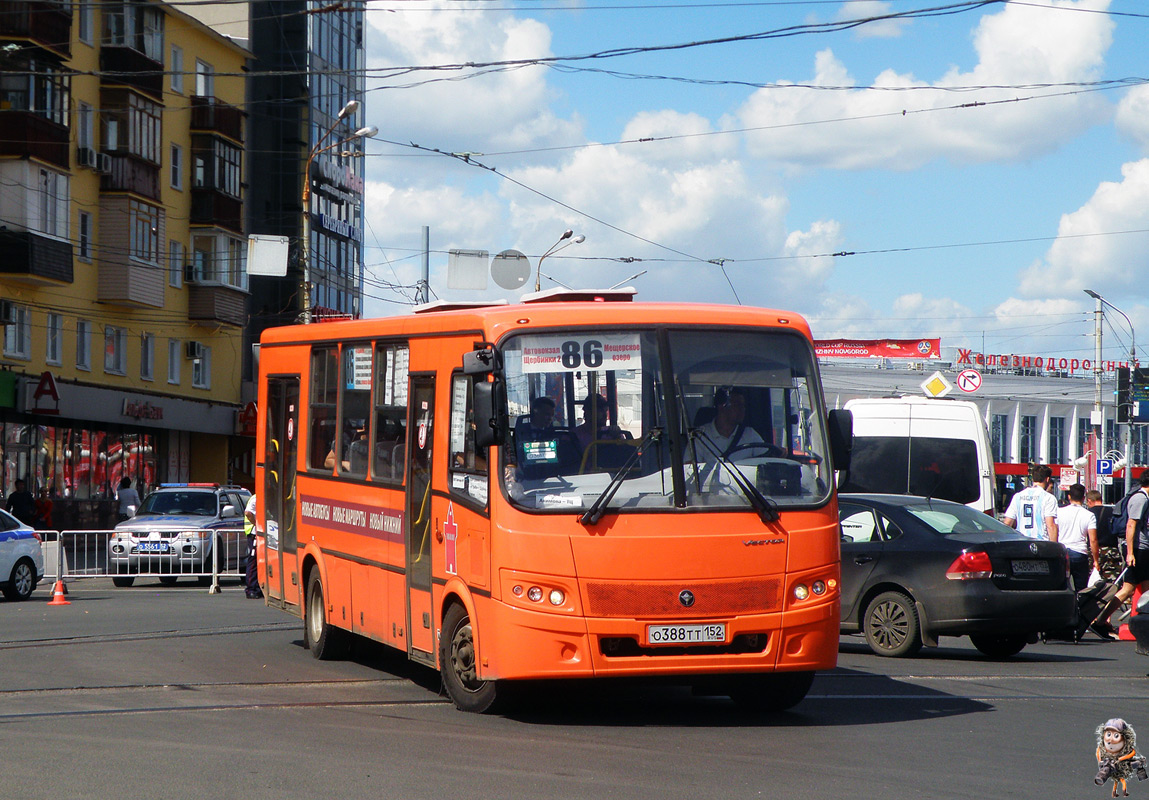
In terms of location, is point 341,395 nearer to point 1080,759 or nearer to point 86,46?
point 1080,759

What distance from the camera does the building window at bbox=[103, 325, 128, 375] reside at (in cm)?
4444

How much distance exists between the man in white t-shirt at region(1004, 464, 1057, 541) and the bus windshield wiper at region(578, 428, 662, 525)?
35.6ft

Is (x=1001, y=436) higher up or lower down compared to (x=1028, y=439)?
higher up

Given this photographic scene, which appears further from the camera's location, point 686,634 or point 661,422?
point 661,422

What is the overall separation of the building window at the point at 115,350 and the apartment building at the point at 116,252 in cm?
5

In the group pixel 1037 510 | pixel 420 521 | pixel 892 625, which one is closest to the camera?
pixel 420 521

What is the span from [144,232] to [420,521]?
36.7 meters

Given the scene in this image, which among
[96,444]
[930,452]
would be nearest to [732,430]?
[930,452]

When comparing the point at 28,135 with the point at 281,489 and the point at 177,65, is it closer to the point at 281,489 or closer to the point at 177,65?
the point at 177,65

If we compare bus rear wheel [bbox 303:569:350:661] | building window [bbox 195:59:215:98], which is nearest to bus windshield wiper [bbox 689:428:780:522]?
bus rear wheel [bbox 303:569:350:661]

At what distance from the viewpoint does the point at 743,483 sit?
977 cm

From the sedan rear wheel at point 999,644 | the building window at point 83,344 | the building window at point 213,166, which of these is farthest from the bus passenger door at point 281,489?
the building window at point 213,166

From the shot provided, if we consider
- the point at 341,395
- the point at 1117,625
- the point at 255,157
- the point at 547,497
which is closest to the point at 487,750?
the point at 547,497

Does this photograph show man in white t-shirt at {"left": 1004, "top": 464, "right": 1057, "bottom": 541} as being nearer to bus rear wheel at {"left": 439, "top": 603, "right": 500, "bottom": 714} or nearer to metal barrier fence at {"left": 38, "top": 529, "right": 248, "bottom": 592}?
bus rear wheel at {"left": 439, "top": 603, "right": 500, "bottom": 714}
